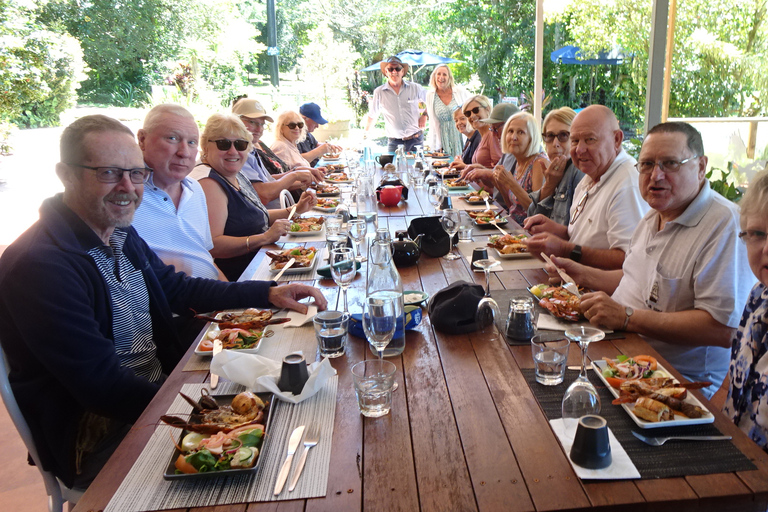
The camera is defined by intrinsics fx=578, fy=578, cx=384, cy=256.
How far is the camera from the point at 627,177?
2.60 meters

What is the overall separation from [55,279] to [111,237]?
0.36 meters

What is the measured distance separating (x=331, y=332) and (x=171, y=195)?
1456 millimetres

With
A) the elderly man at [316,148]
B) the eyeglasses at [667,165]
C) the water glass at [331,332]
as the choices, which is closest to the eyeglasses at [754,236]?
the eyeglasses at [667,165]

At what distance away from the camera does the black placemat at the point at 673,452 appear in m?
1.07

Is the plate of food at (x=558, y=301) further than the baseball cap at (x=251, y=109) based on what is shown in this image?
No

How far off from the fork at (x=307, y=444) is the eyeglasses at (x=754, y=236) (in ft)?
3.61

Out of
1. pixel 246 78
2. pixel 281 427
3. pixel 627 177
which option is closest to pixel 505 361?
pixel 281 427

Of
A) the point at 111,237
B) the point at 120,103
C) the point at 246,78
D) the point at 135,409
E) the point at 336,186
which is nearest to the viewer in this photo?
the point at 135,409

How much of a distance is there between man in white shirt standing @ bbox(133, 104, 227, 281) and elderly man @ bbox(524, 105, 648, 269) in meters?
1.52

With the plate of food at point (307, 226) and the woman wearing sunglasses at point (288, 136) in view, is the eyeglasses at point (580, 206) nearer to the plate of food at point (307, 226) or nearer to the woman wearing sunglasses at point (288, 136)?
the plate of food at point (307, 226)

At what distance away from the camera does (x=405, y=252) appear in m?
2.44

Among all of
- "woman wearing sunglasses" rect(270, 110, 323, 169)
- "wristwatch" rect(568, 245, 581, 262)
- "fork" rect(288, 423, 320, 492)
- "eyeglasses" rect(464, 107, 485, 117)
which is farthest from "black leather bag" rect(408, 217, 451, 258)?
"eyeglasses" rect(464, 107, 485, 117)

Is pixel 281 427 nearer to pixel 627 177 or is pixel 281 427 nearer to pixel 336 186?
pixel 627 177

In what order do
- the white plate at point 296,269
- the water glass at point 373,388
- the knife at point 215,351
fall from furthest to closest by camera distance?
the white plate at point 296,269
the knife at point 215,351
the water glass at point 373,388
